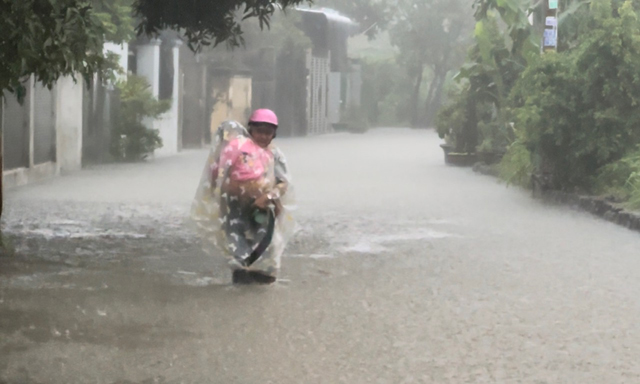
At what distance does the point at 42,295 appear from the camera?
31.9ft

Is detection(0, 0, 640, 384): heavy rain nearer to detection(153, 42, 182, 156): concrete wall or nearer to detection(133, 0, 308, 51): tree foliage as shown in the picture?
detection(133, 0, 308, 51): tree foliage

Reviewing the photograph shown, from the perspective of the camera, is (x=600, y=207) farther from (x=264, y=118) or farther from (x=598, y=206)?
(x=264, y=118)

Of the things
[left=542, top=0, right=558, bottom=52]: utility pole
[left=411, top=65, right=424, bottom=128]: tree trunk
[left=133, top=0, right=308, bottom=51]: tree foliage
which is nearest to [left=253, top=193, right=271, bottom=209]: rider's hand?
[left=133, top=0, right=308, bottom=51]: tree foliage

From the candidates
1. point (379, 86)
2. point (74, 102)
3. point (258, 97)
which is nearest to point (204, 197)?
point (74, 102)

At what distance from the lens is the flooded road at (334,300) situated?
23.9ft

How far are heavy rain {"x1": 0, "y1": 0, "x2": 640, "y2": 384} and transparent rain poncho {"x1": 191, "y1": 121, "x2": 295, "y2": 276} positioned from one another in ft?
0.06

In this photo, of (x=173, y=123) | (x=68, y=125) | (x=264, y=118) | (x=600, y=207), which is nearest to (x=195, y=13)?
(x=264, y=118)

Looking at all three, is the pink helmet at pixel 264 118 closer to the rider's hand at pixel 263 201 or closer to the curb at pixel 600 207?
the rider's hand at pixel 263 201

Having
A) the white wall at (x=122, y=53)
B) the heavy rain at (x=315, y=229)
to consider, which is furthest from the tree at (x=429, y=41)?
the white wall at (x=122, y=53)

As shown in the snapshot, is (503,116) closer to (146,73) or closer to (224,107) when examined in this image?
(146,73)

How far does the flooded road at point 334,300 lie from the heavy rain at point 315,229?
0.03 meters

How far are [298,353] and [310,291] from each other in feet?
8.38

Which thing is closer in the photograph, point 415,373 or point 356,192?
point 415,373

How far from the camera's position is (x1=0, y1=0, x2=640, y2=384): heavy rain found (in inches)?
303
